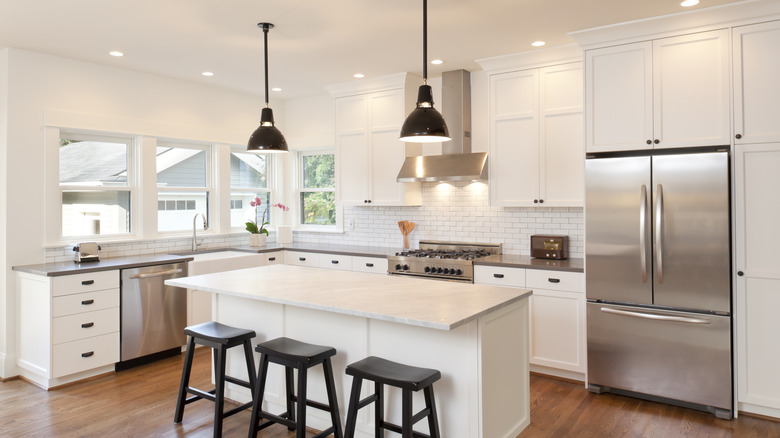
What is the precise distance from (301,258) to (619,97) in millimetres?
3661

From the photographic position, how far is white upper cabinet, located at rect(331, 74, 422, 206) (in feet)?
17.3

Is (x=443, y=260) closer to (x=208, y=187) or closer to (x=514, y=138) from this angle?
(x=514, y=138)

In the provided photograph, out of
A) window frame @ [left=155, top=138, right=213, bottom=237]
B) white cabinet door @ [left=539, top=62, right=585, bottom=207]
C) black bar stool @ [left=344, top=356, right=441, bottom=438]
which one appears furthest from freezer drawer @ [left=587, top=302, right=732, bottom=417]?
window frame @ [left=155, top=138, right=213, bottom=237]

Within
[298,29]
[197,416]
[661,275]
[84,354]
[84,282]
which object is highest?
[298,29]

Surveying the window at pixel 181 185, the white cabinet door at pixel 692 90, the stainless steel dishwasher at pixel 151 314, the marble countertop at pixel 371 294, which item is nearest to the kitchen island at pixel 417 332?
the marble countertop at pixel 371 294

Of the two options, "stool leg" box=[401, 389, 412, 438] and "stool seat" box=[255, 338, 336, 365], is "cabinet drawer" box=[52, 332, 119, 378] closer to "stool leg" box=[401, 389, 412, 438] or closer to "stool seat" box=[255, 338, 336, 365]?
"stool seat" box=[255, 338, 336, 365]

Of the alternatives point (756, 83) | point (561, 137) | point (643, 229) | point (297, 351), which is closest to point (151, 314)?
point (297, 351)

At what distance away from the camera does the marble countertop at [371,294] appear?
95.7 inches

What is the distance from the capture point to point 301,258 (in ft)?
18.9

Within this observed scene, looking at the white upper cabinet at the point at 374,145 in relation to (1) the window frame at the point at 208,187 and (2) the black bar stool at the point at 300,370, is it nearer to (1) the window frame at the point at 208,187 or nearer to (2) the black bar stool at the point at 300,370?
(1) the window frame at the point at 208,187

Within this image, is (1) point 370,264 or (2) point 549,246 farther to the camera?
(1) point 370,264

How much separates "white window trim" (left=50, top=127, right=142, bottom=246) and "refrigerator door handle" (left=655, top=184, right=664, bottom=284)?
4.73 metres

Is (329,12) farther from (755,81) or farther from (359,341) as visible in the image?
(755,81)

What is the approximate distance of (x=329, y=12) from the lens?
3.49 m
